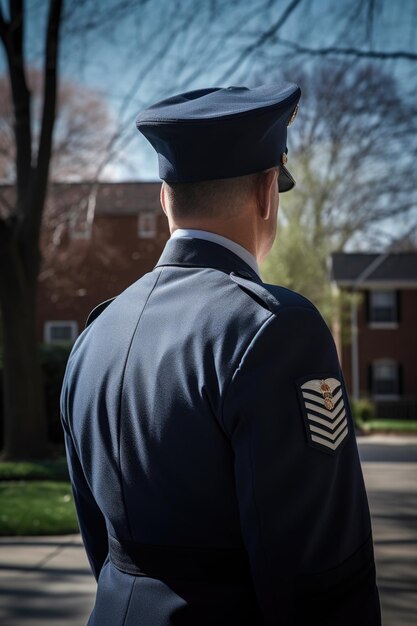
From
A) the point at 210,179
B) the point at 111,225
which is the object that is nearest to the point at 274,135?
the point at 210,179

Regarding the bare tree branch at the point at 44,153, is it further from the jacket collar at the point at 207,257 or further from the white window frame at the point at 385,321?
the white window frame at the point at 385,321

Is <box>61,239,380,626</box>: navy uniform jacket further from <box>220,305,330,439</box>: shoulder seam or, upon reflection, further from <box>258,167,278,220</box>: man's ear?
<box>258,167,278,220</box>: man's ear

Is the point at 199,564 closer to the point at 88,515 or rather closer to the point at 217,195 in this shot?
the point at 88,515

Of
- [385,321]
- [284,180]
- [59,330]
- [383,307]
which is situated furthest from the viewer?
[383,307]

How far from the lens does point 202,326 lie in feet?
5.35

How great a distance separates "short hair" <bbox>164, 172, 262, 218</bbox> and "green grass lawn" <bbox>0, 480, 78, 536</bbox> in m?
6.24

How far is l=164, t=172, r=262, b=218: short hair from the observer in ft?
5.74

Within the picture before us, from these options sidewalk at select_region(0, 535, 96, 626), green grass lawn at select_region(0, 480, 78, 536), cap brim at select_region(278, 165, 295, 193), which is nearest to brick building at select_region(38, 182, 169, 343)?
green grass lawn at select_region(0, 480, 78, 536)

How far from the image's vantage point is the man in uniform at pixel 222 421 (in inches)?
60.2

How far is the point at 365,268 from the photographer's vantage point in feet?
125

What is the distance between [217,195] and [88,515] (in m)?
0.77

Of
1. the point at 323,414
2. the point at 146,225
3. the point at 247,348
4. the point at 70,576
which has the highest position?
the point at 146,225

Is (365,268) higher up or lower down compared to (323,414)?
lower down

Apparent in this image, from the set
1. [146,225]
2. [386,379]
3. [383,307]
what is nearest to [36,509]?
[146,225]
